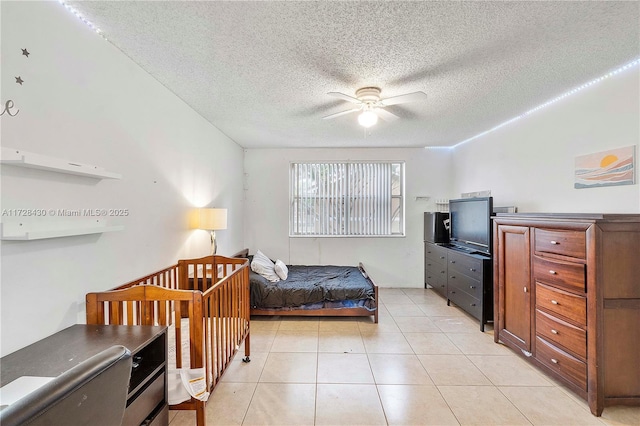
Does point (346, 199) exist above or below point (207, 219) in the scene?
above

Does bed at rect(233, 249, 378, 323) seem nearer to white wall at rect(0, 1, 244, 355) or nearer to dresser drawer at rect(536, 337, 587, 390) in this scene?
white wall at rect(0, 1, 244, 355)

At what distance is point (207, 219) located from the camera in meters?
2.98

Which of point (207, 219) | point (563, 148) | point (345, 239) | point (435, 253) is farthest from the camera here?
point (345, 239)

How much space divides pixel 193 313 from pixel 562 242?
2.62 m

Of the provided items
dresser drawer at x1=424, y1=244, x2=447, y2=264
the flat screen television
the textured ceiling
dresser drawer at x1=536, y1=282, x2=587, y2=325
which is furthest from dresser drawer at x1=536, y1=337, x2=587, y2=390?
the textured ceiling

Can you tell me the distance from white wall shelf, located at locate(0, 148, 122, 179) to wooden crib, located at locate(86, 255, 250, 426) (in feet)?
2.31

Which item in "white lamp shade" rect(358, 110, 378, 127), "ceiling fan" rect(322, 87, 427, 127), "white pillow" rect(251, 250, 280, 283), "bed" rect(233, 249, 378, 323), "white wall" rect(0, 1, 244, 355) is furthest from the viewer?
"white pillow" rect(251, 250, 280, 283)

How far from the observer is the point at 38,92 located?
1.35 meters

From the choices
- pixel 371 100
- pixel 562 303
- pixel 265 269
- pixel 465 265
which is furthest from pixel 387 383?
pixel 371 100

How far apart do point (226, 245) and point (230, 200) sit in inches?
27.9

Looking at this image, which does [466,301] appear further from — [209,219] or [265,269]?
[209,219]

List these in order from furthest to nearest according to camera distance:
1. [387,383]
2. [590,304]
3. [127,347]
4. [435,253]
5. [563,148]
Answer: [435,253] < [563,148] < [387,383] < [590,304] < [127,347]

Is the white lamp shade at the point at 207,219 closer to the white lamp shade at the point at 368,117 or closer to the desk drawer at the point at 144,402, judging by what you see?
the desk drawer at the point at 144,402

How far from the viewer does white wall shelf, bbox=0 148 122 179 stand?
1170 mm
